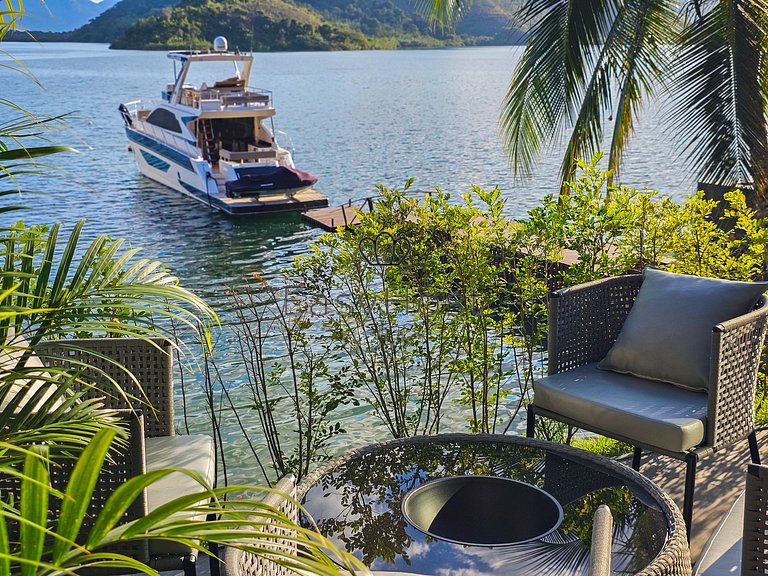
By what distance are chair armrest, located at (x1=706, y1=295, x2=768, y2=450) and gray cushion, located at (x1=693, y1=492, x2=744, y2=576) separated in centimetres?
26

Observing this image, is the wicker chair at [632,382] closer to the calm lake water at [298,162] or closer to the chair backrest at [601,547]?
the chair backrest at [601,547]

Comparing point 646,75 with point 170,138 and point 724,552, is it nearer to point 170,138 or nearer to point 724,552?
point 724,552

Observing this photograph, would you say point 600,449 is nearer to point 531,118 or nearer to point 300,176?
point 531,118

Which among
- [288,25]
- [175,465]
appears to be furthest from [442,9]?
[288,25]

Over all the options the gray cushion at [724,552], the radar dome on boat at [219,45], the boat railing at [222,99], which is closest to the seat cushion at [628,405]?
the gray cushion at [724,552]

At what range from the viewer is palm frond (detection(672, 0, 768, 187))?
4832mm

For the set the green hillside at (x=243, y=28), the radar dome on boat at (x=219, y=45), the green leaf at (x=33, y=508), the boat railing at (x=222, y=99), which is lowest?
the boat railing at (x=222, y=99)

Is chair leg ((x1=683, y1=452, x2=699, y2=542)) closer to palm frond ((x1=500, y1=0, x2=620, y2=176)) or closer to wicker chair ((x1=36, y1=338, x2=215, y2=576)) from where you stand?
wicker chair ((x1=36, y1=338, x2=215, y2=576))

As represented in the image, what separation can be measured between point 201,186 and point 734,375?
1593 cm

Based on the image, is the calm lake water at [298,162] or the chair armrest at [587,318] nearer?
the chair armrest at [587,318]

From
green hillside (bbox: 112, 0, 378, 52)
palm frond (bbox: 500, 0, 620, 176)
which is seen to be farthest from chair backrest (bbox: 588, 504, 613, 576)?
green hillside (bbox: 112, 0, 378, 52)

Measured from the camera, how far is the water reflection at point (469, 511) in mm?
1809

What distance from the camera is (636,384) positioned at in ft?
9.87

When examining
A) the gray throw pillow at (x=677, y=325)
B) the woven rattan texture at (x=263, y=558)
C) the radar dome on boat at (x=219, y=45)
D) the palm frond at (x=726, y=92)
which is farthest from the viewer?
the radar dome on boat at (x=219, y=45)
